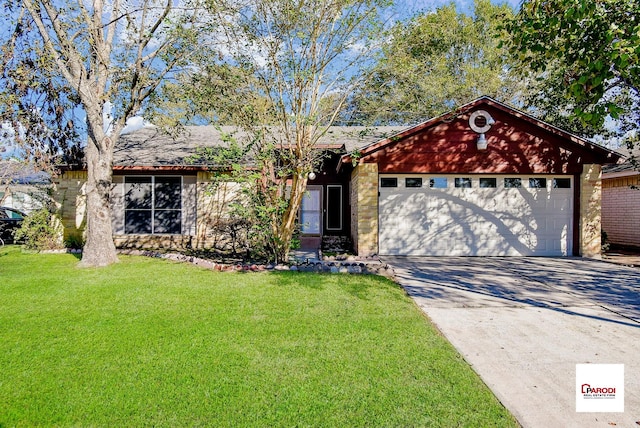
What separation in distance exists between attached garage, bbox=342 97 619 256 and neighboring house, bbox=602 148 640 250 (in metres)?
2.80

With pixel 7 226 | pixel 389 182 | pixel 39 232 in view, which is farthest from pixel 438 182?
pixel 7 226

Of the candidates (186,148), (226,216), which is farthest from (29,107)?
(226,216)

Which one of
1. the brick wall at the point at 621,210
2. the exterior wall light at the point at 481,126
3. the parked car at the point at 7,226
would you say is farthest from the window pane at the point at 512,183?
the parked car at the point at 7,226

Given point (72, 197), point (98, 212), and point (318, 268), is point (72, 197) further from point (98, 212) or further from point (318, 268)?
point (318, 268)

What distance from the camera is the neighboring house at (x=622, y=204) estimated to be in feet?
40.4

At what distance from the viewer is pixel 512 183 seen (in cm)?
1099

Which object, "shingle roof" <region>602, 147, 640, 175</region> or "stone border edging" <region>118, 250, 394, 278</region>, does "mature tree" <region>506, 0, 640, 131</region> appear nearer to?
"stone border edging" <region>118, 250, 394, 278</region>

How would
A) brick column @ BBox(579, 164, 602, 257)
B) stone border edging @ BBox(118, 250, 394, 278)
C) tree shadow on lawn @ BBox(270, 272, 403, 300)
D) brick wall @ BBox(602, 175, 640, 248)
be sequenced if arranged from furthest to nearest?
brick wall @ BBox(602, 175, 640, 248)
brick column @ BBox(579, 164, 602, 257)
stone border edging @ BBox(118, 250, 394, 278)
tree shadow on lawn @ BBox(270, 272, 403, 300)

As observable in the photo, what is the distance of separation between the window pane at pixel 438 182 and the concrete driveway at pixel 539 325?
285 centimetres

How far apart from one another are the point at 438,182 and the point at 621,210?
289 inches

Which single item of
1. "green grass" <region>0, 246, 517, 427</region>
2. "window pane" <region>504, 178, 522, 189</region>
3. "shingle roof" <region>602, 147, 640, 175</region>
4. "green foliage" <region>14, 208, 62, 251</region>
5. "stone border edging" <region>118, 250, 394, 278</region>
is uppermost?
"shingle roof" <region>602, 147, 640, 175</region>

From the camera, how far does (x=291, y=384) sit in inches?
127

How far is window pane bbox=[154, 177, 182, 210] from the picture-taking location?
40.2 ft

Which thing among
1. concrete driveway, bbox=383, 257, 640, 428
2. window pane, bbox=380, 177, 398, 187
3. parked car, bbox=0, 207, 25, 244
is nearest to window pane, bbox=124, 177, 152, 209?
parked car, bbox=0, 207, 25, 244
